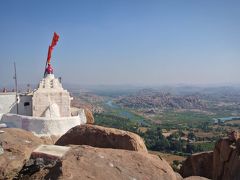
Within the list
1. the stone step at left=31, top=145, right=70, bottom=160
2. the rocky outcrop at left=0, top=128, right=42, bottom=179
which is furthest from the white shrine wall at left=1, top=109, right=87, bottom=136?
the stone step at left=31, top=145, right=70, bottom=160

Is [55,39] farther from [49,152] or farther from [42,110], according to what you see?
[49,152]

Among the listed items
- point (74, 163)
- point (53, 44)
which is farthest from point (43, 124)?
point (74, 163)

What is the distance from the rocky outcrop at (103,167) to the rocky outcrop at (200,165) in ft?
35.5

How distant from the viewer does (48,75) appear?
25375 mm

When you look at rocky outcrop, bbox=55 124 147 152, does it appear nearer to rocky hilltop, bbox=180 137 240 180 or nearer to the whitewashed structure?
rocky hilltop, bbox=180 137 240 180

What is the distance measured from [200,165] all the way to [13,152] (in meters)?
13.0

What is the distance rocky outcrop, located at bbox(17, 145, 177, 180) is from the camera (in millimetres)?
7650

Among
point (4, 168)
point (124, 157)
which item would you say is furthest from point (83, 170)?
point (4, 168)

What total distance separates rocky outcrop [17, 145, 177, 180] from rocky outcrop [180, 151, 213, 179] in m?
10.8

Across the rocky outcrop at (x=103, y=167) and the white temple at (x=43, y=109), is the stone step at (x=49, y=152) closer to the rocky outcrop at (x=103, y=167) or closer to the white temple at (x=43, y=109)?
the rocky outcrop at (x=103, y=167)

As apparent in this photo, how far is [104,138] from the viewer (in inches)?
556

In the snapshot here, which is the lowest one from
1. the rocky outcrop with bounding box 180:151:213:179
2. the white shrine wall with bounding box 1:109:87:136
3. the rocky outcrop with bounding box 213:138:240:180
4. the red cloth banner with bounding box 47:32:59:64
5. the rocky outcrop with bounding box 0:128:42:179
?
the rocky outcrop with bounding box 180:151:213:179

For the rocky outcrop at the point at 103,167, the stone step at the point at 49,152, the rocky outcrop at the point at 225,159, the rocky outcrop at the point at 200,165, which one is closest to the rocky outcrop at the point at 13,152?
the stone step at the point at 49,152

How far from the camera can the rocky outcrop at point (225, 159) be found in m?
15.3
